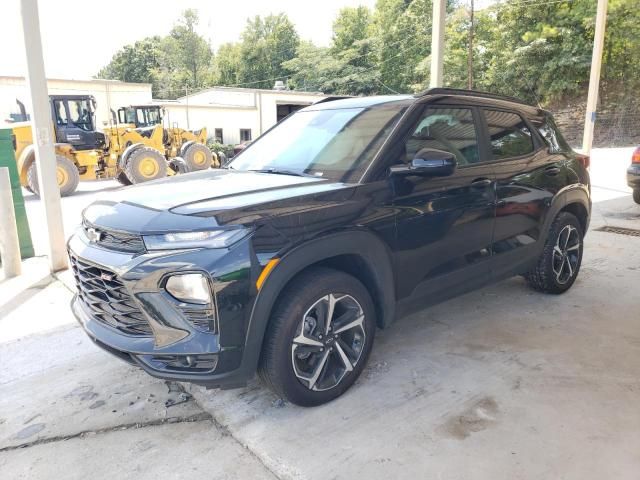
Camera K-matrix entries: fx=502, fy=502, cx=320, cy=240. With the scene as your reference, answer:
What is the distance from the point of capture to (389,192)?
9.94ft

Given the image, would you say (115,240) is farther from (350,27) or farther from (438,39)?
(350,27)

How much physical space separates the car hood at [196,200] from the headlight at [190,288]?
242 mm

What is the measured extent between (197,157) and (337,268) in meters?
14.5

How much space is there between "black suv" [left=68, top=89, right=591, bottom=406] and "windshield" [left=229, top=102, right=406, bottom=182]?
1cm

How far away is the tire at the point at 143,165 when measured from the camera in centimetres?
1338

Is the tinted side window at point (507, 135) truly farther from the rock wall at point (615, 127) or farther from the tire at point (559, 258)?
the rock wall at point (615, 127)

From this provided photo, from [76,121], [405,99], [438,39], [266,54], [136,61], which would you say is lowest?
[405,99]

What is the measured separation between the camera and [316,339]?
2805 mm

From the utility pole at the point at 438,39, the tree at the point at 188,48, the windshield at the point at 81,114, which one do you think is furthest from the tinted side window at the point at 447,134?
the tree at the point at 188,48

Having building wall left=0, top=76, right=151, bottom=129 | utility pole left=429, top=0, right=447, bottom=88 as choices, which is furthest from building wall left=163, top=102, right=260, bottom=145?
utility pole left=429, top=0, right=447, bottom=88

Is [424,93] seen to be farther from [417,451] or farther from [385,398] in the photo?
[417,451]

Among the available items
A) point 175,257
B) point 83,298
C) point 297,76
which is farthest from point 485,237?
point 297,76

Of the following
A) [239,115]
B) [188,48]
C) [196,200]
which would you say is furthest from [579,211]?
[188,48]

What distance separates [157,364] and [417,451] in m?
1.37
